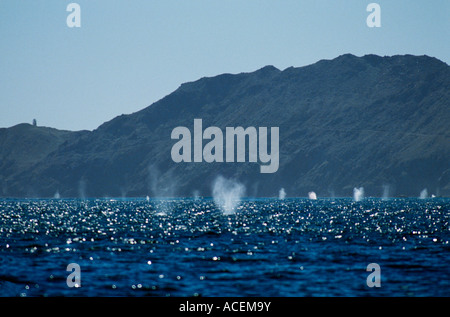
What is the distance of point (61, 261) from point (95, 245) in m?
17.0

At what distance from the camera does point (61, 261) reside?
202 feet

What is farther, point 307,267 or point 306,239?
point 306,239

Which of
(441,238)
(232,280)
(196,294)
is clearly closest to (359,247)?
(441,238)

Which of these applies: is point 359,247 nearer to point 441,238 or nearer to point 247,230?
point 441,238

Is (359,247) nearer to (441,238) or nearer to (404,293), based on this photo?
(441,238)

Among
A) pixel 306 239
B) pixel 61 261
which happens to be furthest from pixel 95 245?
pixel 306 239

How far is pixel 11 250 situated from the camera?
239 ft

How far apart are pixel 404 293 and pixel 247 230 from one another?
6243 centimetres

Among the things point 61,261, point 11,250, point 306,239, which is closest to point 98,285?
point 61,261
